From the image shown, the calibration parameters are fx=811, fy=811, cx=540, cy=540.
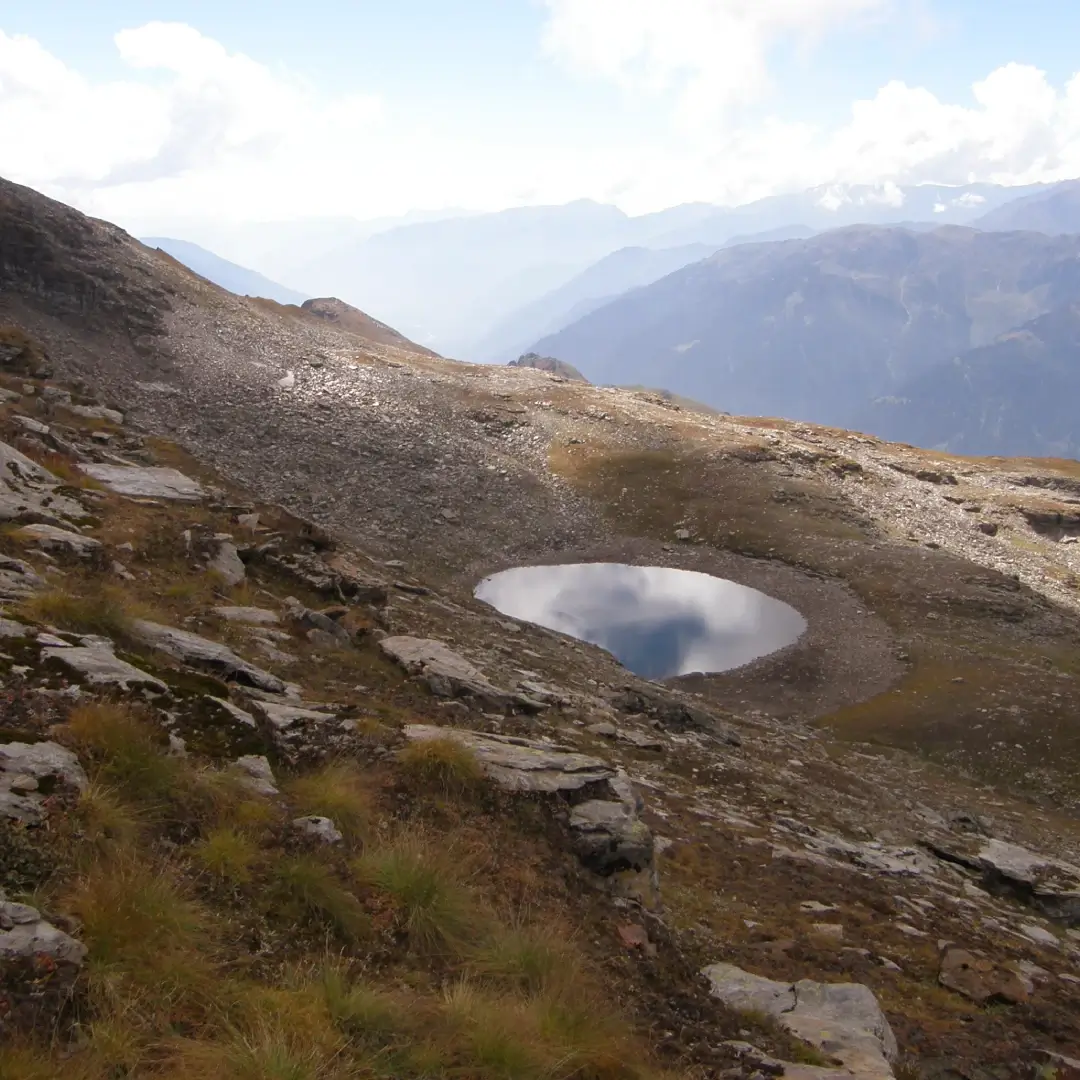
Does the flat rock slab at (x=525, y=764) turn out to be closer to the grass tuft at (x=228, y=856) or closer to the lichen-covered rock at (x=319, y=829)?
the lichen-covered rock at (x=319, y=829)

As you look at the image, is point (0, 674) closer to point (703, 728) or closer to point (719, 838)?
point (719, 838)

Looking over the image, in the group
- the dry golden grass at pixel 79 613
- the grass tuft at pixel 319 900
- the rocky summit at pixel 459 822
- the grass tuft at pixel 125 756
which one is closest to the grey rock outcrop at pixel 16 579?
the rocky summit at pixel 459 822

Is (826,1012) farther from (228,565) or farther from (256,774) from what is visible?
(228,565)

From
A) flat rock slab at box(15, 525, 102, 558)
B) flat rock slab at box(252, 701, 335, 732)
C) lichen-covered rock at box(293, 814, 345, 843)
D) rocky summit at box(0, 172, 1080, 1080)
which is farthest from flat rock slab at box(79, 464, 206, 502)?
lichen-covered rock at box(293, 814, 345, 843)

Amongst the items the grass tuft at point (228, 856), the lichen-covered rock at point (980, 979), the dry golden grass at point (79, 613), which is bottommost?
the lichen-covered rock at point (980, 979)

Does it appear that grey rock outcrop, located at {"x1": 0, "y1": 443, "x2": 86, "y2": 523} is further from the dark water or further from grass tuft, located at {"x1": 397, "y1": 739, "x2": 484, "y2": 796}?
the dark water

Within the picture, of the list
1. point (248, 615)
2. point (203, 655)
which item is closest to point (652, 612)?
point (248, 615)

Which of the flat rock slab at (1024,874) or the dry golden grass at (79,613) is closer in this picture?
the dry golden grass at (79,613)
